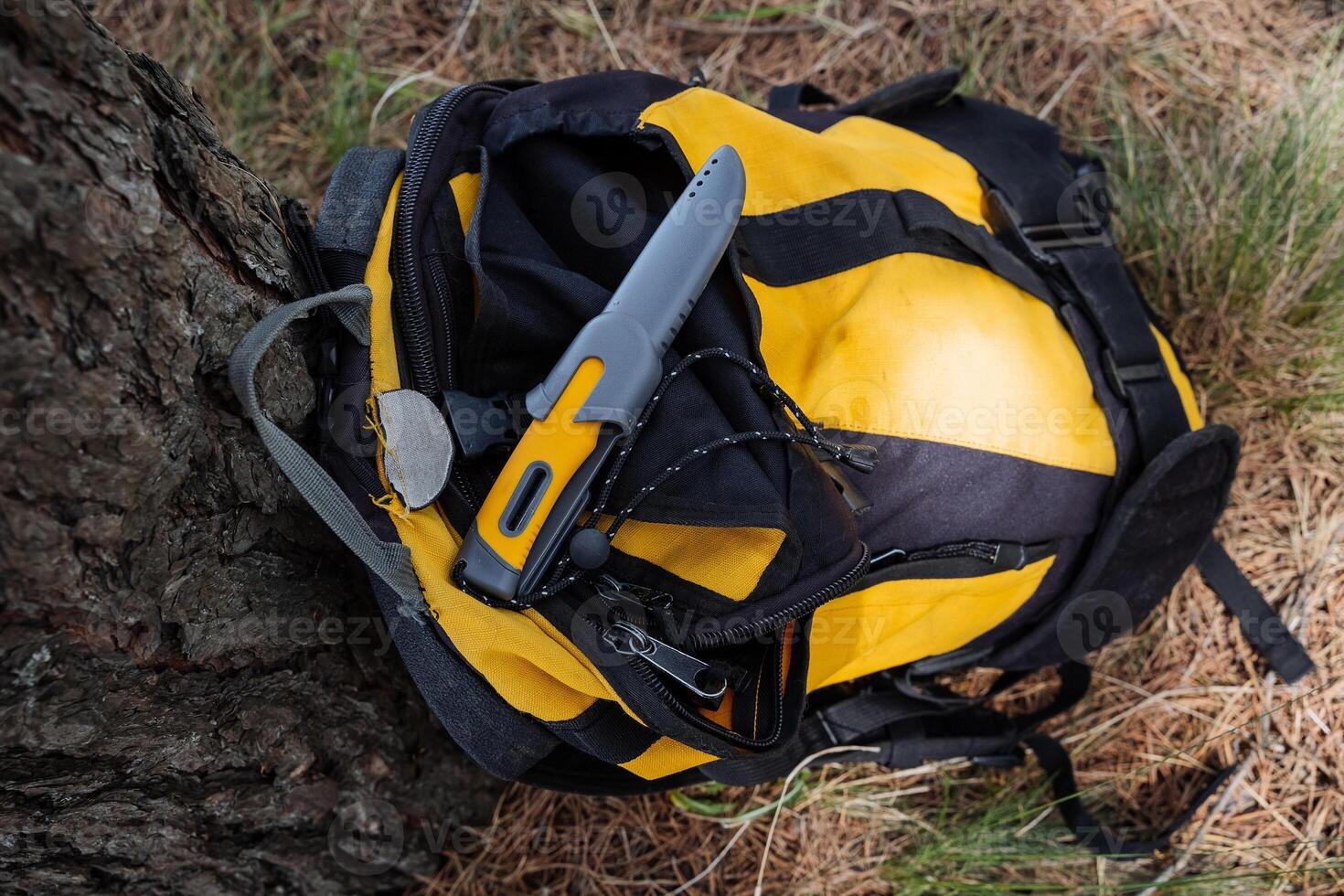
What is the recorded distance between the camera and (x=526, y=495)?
116 centimetres

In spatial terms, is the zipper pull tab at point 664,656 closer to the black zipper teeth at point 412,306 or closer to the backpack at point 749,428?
the backpack at point 749,428

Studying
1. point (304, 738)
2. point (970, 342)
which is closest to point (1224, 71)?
point (970, 342)

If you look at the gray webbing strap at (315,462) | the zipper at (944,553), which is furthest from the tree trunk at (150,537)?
the zipper at (944,553)

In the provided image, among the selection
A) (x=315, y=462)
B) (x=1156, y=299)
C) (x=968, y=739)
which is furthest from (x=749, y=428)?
(x=1156, y=299)

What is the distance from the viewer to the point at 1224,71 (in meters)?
2.15

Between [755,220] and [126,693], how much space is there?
3.70ft

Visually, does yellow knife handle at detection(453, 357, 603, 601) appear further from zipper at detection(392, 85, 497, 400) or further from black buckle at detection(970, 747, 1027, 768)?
black buckle at detection(970, 747, 1027, 768)

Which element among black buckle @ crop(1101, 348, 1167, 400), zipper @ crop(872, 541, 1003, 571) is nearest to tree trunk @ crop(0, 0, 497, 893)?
Answer: zipper @ crop(872, 541, 1003, 571)

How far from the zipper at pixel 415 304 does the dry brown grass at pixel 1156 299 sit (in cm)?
103

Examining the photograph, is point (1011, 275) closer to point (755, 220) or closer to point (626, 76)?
point (755, 220)

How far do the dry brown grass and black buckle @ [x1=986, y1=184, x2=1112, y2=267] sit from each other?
15.2 inches

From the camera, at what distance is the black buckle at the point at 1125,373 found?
5.32 feet

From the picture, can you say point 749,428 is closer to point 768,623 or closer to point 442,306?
point 768,623

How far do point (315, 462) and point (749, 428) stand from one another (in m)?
0.59
